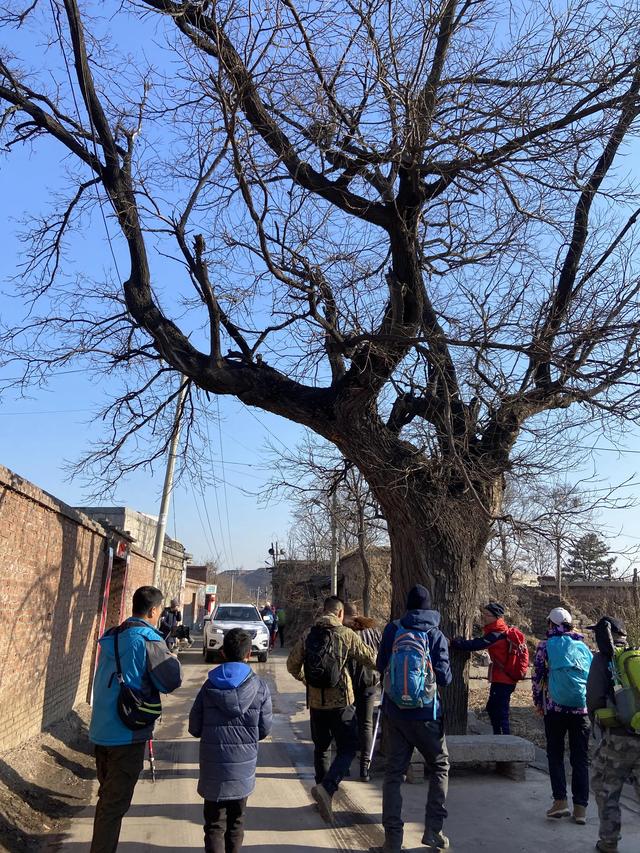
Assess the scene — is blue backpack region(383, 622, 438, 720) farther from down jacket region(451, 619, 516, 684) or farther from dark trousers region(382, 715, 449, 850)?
down jacket region(451, 619, 516, 684)

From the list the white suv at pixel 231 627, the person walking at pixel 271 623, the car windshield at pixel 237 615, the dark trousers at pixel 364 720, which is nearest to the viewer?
the dark trousers at pixel 364 720

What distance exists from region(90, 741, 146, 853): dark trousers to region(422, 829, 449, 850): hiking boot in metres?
2.05

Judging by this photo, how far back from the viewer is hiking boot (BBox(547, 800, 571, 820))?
19.1ft

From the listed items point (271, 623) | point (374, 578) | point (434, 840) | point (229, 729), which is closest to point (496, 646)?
point (434, 840)

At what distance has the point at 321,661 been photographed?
6199 millimetres

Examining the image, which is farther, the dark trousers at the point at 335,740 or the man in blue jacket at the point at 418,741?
the dark trousers at the point at 335,740

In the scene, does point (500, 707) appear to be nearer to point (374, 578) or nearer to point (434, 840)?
point (434, 840)

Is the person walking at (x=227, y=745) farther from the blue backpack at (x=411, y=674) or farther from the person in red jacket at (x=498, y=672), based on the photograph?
the person in red jacket at (x=498, y=672)

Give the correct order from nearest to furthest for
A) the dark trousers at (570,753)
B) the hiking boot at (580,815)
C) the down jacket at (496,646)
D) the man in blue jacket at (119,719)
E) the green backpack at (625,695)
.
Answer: the man in blue jacket at (119,719) → the green backpack at (625,695) → the hiking boot at (580,815) → the dark trousers at (570,753) → the down jacket at (496,646)

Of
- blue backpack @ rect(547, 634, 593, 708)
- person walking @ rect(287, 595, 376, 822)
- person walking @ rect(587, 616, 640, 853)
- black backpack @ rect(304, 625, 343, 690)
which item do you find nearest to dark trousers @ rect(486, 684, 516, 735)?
blue backpack @ rect(547, 634, 593, 708)

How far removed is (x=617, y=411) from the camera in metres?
6.87

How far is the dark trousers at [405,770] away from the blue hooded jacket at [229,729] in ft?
3.48

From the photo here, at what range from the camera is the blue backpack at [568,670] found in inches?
235

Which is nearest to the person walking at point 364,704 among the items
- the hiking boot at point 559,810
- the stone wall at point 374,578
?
the hiking boot at point 559,810
